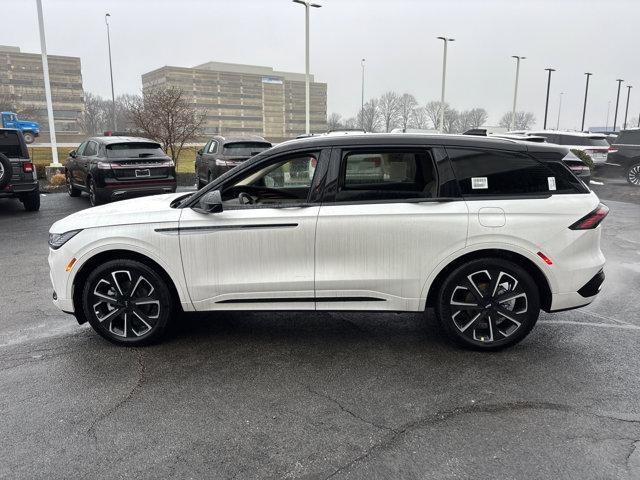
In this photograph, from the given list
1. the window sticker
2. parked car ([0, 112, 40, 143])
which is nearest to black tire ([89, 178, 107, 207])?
the window sticker

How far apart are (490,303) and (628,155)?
17477 mm

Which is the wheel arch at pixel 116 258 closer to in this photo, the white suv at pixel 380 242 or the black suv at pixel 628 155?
the white suv at pixel 380 242

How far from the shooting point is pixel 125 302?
421 centimetres

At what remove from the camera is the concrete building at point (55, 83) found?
291ft

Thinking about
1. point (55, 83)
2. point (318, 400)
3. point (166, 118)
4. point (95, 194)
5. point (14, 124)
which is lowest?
point (318, 400)

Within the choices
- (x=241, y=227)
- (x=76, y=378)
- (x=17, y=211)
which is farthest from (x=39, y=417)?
(x=17, y=211)

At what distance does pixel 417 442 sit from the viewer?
2924 millimetres

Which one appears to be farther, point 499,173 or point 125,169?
point 125,169

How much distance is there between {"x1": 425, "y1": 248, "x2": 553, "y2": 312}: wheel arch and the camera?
4.00m

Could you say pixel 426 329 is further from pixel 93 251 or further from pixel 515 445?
pixel 93 251

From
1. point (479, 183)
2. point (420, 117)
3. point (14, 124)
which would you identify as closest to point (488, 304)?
point (479, 183)

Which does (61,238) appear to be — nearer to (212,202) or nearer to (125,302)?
(125,302)

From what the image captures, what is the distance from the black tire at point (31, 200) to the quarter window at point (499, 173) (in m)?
10.8

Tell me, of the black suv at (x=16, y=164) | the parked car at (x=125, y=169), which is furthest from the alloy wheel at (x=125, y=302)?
the parked car at (x=125, y=169)
